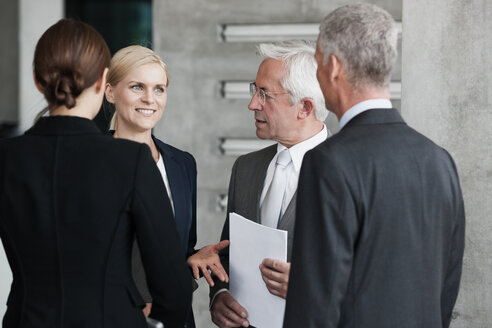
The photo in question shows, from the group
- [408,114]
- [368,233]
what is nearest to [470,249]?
[408,114]

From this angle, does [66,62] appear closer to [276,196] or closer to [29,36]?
[276,196]

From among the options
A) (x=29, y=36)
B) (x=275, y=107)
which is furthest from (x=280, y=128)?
(x=29, y=36)

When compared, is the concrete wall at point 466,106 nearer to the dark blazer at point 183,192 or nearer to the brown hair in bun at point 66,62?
the dark blazer at point 183,192

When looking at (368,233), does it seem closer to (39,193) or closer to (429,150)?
(429,150)

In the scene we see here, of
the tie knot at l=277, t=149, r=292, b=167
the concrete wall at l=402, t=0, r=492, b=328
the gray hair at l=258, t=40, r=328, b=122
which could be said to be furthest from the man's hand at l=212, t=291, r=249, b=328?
the concrete wall at l=402, t=0, r=492, b=328

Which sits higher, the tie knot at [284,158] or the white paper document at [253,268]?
Result: the tie knot at [284,158]

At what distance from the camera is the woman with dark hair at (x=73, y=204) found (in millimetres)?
1428

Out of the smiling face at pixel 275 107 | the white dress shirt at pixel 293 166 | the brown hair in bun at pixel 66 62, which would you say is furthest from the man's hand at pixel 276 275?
Result: the brown hair in bun at pixel 66 62

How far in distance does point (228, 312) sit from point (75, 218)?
0.82 m

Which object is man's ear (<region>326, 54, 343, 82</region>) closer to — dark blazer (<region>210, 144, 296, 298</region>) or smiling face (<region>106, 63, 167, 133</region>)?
dark blazer (<region>210, 144, 296, 298</region>)

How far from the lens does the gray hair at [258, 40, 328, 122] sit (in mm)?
2215

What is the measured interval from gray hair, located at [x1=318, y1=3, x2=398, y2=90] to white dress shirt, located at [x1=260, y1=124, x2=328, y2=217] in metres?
0.69

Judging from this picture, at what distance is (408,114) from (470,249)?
0.64 metres

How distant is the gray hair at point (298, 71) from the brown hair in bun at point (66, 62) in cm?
87
